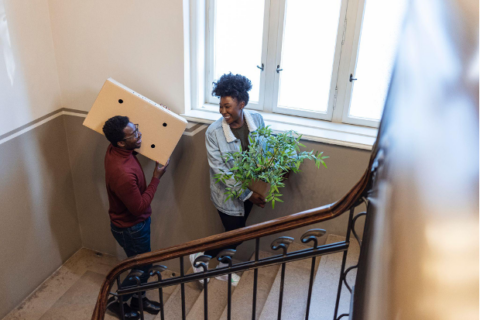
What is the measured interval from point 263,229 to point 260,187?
1376 millimetres

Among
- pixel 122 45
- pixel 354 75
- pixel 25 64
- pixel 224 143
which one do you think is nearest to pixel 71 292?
pixel 25 64

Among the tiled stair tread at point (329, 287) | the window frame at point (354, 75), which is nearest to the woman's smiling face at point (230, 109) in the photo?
the window frame at point (354, 75)

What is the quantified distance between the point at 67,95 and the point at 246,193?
1.87 metres

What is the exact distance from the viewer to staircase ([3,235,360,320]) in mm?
2744

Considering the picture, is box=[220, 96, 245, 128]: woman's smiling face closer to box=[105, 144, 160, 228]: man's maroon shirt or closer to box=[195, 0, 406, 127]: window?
box=[195, 0, 406, 127]: window

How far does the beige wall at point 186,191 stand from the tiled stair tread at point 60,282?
0.13 metres

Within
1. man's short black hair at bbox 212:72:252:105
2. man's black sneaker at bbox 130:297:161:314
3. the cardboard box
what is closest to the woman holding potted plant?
man's short black hair at bbox 212:72:252:105

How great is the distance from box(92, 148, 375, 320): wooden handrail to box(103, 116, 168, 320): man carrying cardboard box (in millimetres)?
844

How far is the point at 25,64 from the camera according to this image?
3.34 meters

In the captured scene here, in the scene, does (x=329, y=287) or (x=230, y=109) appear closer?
(x=329, y=287)

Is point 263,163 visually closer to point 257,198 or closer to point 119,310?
point 257,198

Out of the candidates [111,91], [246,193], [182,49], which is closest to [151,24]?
[182,49]

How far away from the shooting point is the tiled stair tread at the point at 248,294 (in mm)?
2871

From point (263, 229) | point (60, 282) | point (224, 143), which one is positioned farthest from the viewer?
point (60, 282)
